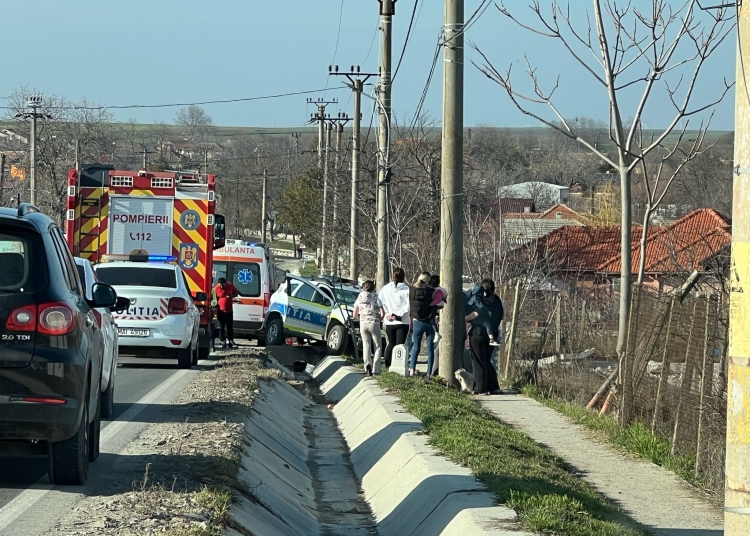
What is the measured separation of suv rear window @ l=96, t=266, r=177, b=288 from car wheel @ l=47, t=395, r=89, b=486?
10787mm

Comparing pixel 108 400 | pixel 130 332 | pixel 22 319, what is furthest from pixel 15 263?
pixel 130 332

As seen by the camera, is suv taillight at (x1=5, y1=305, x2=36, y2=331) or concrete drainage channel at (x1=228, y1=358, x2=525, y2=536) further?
concrete drainage channel at (x1=228, y1=358, x2=525, y2=536)

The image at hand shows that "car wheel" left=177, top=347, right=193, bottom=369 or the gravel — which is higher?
the gravel

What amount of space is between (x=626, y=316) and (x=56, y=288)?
22.6 ft

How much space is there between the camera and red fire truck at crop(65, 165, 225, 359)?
2158 cm

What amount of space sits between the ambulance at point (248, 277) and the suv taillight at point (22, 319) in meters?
21.1

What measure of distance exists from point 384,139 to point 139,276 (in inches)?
320

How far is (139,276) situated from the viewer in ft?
61.4

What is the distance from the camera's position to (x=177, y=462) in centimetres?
882

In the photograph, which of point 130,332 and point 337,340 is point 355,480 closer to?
point 130,332

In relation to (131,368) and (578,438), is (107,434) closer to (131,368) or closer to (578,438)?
(578,438)

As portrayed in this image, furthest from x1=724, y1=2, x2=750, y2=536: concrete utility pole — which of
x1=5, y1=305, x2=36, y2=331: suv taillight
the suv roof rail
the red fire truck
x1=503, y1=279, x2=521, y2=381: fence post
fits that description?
the red fire truck

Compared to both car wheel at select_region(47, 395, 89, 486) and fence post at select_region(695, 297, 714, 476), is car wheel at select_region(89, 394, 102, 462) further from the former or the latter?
fence post at select_region(695, 297, 714, 476)

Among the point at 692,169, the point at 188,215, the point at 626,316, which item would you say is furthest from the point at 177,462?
the point at 692,169
